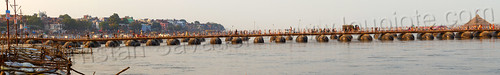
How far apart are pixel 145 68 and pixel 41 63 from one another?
22342mm

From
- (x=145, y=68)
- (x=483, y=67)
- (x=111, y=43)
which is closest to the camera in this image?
(x=483, y=67)

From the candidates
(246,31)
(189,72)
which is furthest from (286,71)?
(246,31)

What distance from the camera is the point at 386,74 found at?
127ft

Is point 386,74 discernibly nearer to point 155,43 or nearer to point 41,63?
point 41,63

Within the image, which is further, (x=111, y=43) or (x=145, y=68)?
(x=111, y=43)

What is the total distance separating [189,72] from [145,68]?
5.66 meters

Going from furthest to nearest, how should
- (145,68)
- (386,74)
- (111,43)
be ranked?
(111,43) < (145,68) < (386,74)

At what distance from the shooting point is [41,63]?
25.7 m

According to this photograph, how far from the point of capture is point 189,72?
44.3 meters

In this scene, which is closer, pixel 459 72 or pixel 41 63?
pixel 41 63

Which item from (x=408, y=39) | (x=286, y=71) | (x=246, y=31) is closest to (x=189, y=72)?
(x=286, y=71)

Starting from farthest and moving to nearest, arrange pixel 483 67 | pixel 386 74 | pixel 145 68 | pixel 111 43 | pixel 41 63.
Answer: pixel 111 43, pixel 145 68, pixel 483 67, pixel 386 74, pixel 41 63

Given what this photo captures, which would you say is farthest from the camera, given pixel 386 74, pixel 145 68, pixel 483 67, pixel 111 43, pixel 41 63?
pixel 111 43

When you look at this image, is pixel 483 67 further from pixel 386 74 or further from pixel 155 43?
pixel 155 43
